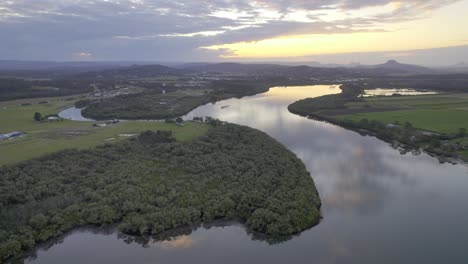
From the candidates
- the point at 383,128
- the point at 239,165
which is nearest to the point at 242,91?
the point at 383,128

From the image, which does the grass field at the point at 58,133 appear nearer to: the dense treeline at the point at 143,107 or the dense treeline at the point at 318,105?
the dense treeline at the point at 143,107

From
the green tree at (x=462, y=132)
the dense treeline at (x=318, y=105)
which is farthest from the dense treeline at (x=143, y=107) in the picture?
the green tree at (x=462, y=132)

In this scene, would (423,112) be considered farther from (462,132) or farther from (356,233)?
(356,233)

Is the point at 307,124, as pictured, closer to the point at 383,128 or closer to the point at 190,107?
the point at 383,128

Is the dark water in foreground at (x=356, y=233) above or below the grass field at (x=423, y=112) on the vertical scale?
below

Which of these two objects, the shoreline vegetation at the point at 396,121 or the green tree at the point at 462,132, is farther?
the green tree at the point at 462,132

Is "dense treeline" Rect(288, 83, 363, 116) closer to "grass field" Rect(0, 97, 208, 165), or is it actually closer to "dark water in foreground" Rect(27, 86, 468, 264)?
"grass field" Rect(0, 97, 208, 165)

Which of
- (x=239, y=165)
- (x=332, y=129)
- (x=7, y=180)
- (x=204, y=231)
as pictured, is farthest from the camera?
(x=332, y=129)
